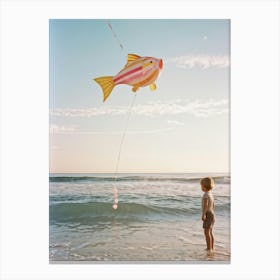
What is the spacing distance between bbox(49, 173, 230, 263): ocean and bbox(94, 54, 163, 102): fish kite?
0.56 metres

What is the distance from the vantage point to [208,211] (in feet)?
7.80

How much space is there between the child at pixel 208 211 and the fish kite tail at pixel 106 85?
0.81 m

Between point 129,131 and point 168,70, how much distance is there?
445 mm

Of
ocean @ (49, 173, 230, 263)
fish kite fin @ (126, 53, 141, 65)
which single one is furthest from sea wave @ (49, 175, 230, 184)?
fish kite fin @ (126, 53, 141, 65)

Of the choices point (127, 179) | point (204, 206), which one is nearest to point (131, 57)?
point (127, 179)

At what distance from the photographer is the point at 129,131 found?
2.45 m

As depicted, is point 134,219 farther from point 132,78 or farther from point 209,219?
point 132,78

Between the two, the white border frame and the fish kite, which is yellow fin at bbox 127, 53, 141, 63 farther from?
the white border frame
